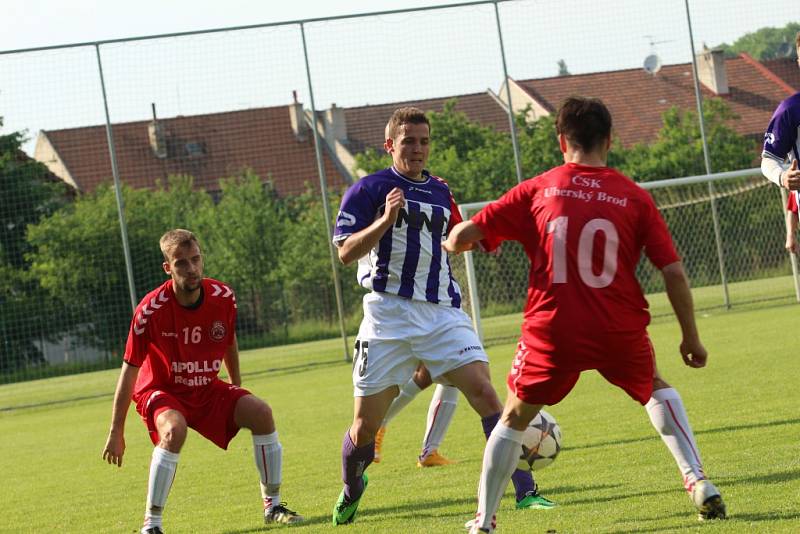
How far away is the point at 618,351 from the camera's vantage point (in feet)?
15.2

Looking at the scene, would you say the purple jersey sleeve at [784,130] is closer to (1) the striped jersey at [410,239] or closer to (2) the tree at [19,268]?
(1) the striped jersey at [410,239]

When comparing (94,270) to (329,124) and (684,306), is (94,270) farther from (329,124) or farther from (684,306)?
(684,306)

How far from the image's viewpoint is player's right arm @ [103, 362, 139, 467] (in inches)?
235

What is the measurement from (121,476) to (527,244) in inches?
206

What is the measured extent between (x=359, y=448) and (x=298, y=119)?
13.8m

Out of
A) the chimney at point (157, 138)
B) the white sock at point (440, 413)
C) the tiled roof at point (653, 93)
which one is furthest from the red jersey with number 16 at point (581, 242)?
the tiled roof at point (653, 93)

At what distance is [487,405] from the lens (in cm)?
580

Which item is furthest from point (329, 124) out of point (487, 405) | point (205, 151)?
point (487, 405)

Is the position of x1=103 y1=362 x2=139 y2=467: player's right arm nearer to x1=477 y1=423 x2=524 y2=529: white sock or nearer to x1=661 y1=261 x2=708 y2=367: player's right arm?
x1=477 y1=423 x2=524 y2=529: white sock

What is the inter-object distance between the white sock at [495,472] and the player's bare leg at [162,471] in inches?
74.6

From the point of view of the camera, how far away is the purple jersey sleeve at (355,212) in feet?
18.8

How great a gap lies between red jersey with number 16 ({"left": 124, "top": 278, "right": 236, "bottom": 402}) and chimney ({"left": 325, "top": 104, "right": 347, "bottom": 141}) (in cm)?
1189

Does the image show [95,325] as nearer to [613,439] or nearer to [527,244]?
[613,439]

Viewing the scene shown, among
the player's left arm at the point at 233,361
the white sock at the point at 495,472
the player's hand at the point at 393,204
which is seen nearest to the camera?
the white sock at the point at 495,472
